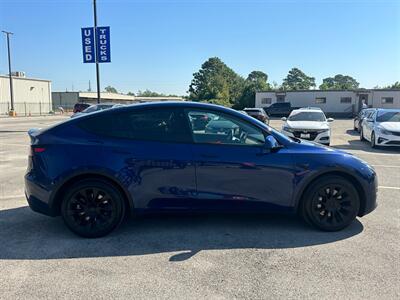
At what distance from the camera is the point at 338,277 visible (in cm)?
336

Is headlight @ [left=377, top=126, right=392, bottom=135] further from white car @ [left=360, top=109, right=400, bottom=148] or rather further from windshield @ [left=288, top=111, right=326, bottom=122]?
windshield @ [left=288, top=111, right=326, bottom=122]

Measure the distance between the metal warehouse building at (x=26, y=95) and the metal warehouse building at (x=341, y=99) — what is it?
38544mm

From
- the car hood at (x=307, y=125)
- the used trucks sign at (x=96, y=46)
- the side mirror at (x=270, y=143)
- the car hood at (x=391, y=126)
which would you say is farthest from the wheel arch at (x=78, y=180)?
the used trucks sign at (x=96, y=46)

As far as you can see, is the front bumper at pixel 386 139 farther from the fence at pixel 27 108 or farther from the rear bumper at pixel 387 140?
the fence at pixel 27 108

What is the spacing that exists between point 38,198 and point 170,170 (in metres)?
1.64

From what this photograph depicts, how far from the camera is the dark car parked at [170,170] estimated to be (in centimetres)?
420

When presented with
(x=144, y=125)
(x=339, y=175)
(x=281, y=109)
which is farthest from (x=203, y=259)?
(x=281, y=109)

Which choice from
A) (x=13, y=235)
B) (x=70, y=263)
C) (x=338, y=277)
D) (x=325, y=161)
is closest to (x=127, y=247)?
(x=70, y=263)

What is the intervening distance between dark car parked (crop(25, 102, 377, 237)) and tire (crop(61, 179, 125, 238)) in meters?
0.01

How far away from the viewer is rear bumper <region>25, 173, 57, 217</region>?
4223 mm

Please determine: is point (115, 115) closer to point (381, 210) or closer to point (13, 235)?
A: point (13, 235)

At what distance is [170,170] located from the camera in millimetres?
4215

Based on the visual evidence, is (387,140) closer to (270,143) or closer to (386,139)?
(386,139)

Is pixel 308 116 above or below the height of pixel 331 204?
above
